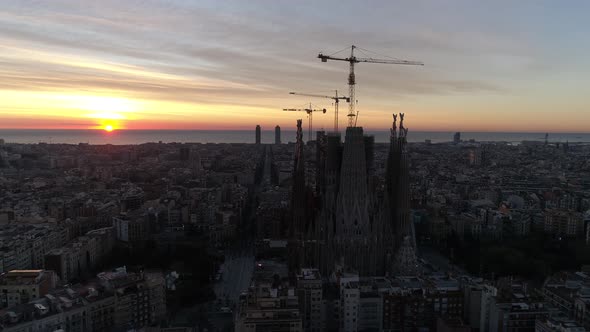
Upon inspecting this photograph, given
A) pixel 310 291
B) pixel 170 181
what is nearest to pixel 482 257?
pixel 310 291

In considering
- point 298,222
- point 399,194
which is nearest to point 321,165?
point 298,222

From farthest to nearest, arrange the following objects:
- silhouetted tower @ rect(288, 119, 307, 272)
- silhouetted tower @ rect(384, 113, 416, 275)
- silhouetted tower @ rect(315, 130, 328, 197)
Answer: silhouetted tower @ rect(315, 130, 328, 197), silhouetted tower @ rect(384, 113, 416, 275), silhouetted tower @ rect(288, 119, 307, 272)

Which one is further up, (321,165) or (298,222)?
(321,165)

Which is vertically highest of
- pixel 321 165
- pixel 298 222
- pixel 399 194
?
pixel 321 165

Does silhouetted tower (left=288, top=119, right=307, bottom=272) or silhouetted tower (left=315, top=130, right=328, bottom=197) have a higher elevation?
silhouetted tower (left=315, top=130, right=328, bottom=197)

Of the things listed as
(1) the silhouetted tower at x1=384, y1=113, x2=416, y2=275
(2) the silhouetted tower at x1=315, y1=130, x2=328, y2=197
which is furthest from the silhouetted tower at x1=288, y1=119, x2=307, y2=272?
(1) the silhouetted tower at x1=384, y1=113, x2=416, y2=275

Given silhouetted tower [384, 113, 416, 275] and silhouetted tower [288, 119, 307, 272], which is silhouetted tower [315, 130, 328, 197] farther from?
silhouetted tower [384, 113, 416, 275]

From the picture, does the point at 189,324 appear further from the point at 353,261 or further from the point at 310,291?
the point at 353,261

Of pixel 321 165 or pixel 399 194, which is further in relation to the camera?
pixel 321 165

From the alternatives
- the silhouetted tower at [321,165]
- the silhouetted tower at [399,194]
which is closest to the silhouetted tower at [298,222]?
the silhouetted tower at [321,165]

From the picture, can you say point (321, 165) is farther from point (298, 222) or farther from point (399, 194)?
point (399, 194)

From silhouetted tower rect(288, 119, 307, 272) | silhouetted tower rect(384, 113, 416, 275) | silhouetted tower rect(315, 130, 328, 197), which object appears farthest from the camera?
silhouetted tower rect(315, 130, 328, 197)
